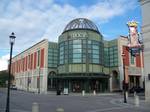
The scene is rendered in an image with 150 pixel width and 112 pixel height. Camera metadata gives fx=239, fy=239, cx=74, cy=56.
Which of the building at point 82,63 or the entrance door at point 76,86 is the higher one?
the building at point 82,63

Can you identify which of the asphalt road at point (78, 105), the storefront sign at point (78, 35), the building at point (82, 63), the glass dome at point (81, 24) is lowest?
the asphalt road at point (78, 105)

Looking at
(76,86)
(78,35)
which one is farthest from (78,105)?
(78,35)

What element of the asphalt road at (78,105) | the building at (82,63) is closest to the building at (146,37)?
the asphalt road at (78,105)

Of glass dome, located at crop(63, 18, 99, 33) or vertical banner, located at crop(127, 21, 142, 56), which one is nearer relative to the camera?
vertical banner, located at crop(127, 21, 142, 56)

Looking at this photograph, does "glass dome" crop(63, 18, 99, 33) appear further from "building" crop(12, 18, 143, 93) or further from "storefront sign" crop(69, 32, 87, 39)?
"storefront sign" crop(69, 32, 87, 39)

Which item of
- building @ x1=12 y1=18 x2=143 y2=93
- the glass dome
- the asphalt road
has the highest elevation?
the glass dome

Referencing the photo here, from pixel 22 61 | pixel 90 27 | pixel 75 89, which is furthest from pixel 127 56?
pixel 22 61

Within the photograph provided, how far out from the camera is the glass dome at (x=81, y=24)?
63.8 meters

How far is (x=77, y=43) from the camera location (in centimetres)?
6153

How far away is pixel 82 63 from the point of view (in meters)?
60.4

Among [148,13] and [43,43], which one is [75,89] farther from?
[148,13]

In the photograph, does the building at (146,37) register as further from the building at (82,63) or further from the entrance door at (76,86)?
the entrance door at (76,86)

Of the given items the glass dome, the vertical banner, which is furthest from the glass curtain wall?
the vertical banner

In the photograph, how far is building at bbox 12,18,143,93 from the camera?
6066cm
